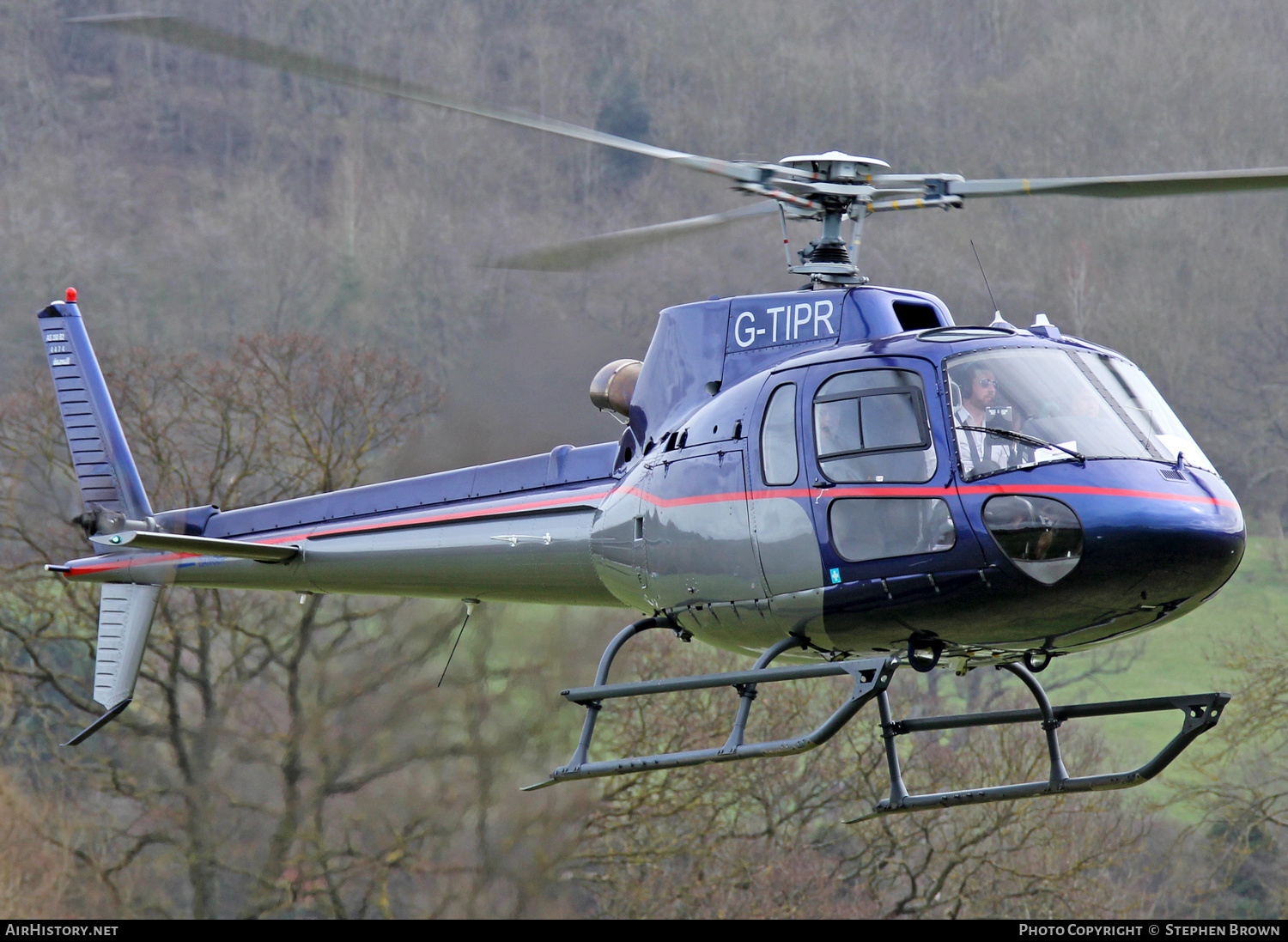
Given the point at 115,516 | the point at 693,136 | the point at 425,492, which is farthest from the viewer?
the point at 693,136

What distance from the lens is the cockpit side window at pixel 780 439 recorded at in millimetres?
7410

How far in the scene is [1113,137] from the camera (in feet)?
115

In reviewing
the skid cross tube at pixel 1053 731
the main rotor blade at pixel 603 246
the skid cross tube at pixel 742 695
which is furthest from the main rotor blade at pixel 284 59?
the skid cross tube at pixel 1053 731

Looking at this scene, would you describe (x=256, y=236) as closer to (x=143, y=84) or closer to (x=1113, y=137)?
(x=143, y=84)

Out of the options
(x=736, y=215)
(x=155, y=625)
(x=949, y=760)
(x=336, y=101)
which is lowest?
(x=949, y=760)

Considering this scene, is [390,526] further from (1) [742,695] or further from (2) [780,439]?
(2) [780,439]

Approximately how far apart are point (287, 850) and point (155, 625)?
437 cm

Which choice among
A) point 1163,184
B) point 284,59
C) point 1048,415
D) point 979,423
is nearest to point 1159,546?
point 1048,415

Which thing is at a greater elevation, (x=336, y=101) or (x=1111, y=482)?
(x=336, y=101)

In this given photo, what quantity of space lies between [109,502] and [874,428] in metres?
6.24

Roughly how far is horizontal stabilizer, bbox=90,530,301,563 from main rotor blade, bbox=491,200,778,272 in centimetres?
261

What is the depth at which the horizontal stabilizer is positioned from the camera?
29.2 feet

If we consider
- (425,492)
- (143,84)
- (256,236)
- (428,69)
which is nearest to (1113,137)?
(428,69)

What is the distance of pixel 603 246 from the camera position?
7.85 metres
